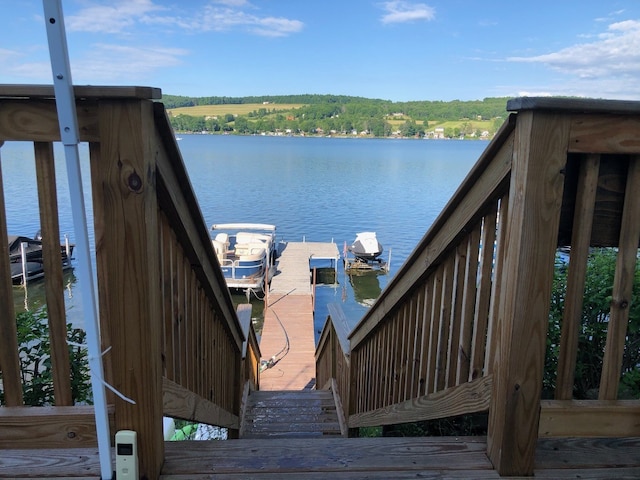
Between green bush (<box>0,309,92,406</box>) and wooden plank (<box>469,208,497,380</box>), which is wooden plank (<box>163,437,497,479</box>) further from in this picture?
green bush (<box>0,309,92,406</box>)

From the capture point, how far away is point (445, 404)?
218 centimetres

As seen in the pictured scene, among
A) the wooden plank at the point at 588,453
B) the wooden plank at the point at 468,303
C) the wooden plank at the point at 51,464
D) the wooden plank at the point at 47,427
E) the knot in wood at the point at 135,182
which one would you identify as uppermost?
the knot in wood at the point at 135,182

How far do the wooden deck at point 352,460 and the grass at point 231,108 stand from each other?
9876 cm

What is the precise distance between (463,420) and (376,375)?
723mm

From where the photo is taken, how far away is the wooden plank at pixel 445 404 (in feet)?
6.07

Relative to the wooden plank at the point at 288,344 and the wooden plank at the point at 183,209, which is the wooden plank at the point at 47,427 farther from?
the wooden plank at the point at 288,344

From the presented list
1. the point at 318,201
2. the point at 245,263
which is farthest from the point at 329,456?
the point at 318,201

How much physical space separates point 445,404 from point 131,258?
4.77 feet

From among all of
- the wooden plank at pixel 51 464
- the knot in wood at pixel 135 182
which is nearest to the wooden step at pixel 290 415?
the wooden plank at pixel 51 464

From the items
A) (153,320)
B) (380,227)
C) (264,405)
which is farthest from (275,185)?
(153,320)

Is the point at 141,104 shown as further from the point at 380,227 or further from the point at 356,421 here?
the point at 380,227

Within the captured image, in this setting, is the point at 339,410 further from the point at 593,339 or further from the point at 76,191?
the point at 76,191

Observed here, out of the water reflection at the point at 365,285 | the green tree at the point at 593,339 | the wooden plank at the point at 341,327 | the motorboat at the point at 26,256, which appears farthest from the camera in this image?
the water reflection at the point at 365,285

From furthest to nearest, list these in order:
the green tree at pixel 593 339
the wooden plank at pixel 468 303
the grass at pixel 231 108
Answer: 1. the grass at pixel 231 108
2. the green tree at pixel 593 339
3. the wooden plank at pixel 468 303
